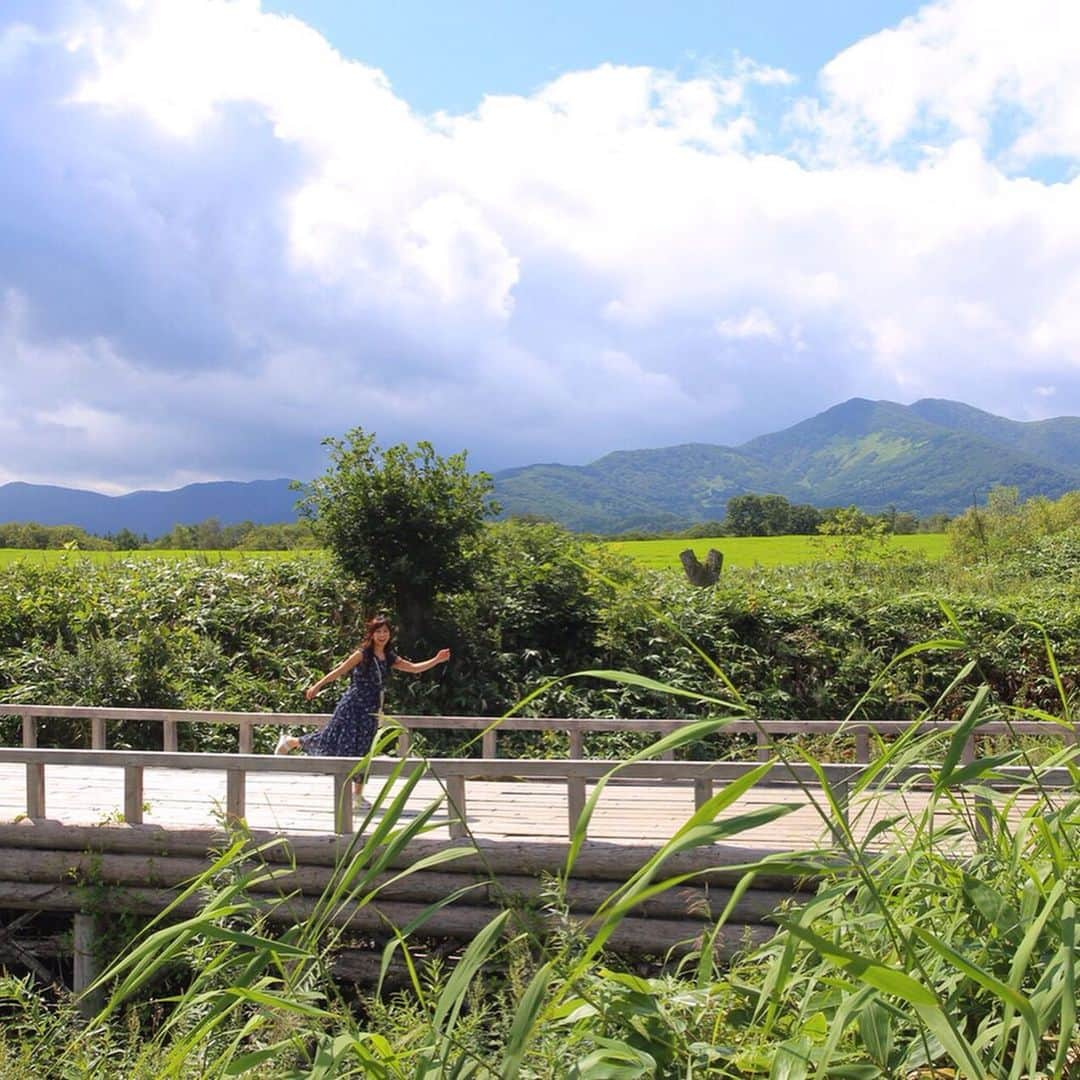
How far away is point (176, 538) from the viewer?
2855 cm

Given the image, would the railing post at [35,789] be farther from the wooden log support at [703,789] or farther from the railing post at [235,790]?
the wooden log support at [703,789]

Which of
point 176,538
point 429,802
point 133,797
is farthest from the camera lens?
point 176,538

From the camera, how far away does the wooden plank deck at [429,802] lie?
730cm

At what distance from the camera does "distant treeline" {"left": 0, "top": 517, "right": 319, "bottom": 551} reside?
24953 mm

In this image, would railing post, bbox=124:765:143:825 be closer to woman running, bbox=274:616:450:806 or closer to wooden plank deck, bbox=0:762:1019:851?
wooden plank deck, bbox=0:762:1019:851

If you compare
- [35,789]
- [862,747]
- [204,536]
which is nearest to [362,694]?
[35,789]

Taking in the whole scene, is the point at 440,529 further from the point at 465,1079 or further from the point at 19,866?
the point at 465,1079

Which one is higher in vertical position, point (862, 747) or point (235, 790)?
point (235, 790)

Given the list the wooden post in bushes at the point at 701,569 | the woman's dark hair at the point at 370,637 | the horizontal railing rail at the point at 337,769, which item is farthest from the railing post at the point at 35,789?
the wooden post in bushes at the point at 701,569

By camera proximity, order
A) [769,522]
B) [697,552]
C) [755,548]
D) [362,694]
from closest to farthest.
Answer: [362,694] → [697,552] → [755,548] → [769,522]

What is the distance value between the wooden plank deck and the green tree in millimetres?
4521

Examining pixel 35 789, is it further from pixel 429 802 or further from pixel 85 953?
pixel 429 802

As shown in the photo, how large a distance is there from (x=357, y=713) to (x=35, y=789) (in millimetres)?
2725

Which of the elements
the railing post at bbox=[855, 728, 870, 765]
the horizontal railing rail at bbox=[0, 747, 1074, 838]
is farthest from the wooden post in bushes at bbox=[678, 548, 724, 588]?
the horizontal railing rail at bbox=[0, 747, 1074, 838]
